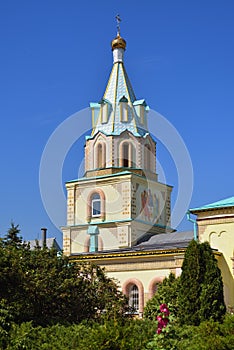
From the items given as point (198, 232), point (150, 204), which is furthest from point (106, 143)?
point (198, 232)

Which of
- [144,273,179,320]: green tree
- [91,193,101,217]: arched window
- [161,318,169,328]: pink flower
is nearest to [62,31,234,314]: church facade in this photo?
[91,193,101,217]: arched window

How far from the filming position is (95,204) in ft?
137

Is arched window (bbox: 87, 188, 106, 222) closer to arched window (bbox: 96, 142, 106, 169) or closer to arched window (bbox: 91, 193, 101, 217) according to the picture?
arched window (bbox: 91, 193, 101, 217)

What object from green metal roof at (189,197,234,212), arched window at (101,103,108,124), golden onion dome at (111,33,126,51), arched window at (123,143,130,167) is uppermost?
golden onion dome at (111,33,126,51)

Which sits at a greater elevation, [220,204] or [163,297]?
[220,204]

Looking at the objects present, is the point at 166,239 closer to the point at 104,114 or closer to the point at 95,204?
the point at 95,204

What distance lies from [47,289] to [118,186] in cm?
1961

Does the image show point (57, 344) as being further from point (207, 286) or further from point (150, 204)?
point (150, 204)

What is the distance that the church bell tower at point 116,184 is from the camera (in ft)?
131

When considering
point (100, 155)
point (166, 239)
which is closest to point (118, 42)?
point (100, 155)

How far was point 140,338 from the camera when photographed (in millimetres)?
14883

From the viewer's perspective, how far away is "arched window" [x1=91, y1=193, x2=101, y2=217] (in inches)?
1636

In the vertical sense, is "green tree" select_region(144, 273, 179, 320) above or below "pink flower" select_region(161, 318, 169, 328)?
above

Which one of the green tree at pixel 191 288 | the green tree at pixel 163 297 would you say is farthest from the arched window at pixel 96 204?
the green tree at pixel 191 288
